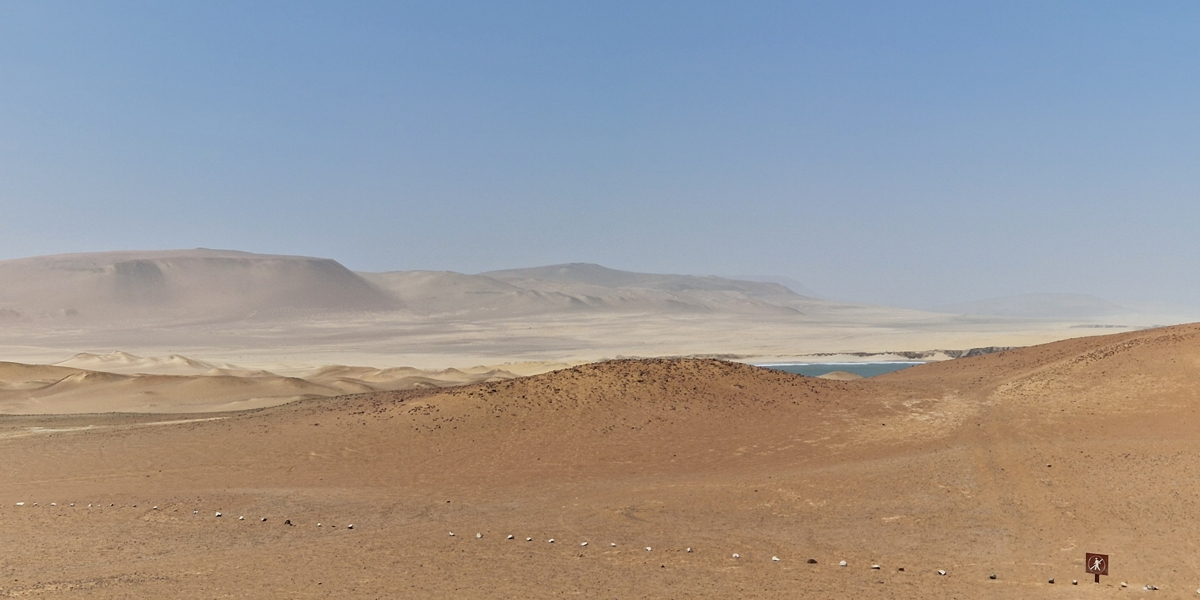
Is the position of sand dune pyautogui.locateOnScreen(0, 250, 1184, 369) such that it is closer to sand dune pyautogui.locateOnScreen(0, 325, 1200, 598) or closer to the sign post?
sand dune pyautogui.locateOnScreen(0, 325, 1200, 598)

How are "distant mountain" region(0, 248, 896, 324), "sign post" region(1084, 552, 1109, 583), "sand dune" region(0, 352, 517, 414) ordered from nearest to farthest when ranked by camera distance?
"sign post" region(1084, 552, 1109, 583), "sand dune" region(0, 352, 517, 414), "distant mountain" region(0, 248, 896, 324)

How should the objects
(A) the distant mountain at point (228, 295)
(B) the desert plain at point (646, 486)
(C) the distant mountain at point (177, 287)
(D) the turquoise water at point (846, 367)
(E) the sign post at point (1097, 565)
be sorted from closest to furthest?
1. (E) the sign post at point (1097, 565)
2. (B) the desert plain at point (646, 486)
3. (D) the turquoise water at point (846, 367)
4. (A) the distant mountain at point (228, 295)
5. (C) the distant mountain at point (177, 287)

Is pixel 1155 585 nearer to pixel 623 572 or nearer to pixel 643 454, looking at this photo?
pixel 623 572

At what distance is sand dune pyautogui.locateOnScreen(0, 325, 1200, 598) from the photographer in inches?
469

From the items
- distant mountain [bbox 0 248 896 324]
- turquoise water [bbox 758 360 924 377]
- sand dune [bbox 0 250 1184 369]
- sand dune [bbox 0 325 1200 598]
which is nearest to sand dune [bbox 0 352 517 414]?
sand dune [bbox 0 325 1200 598]

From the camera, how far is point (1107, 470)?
54.0 ft

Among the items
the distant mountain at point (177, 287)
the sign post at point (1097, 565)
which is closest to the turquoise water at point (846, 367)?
the sign post at point (1097, 565)

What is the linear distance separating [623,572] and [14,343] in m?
125

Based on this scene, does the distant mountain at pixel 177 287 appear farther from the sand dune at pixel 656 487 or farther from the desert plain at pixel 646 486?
the sand dune at pixel 656 487

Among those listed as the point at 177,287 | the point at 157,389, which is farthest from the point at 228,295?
the point at 157,389

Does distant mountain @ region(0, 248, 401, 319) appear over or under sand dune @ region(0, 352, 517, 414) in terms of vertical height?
over

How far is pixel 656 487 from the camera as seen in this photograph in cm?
1756

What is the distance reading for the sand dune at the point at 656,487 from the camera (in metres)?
11.9

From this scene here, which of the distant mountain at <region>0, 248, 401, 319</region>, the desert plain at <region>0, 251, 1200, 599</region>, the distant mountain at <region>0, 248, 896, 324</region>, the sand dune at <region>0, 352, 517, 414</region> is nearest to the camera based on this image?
the desert plain at <region>0, 251, 1200, 599</region>
